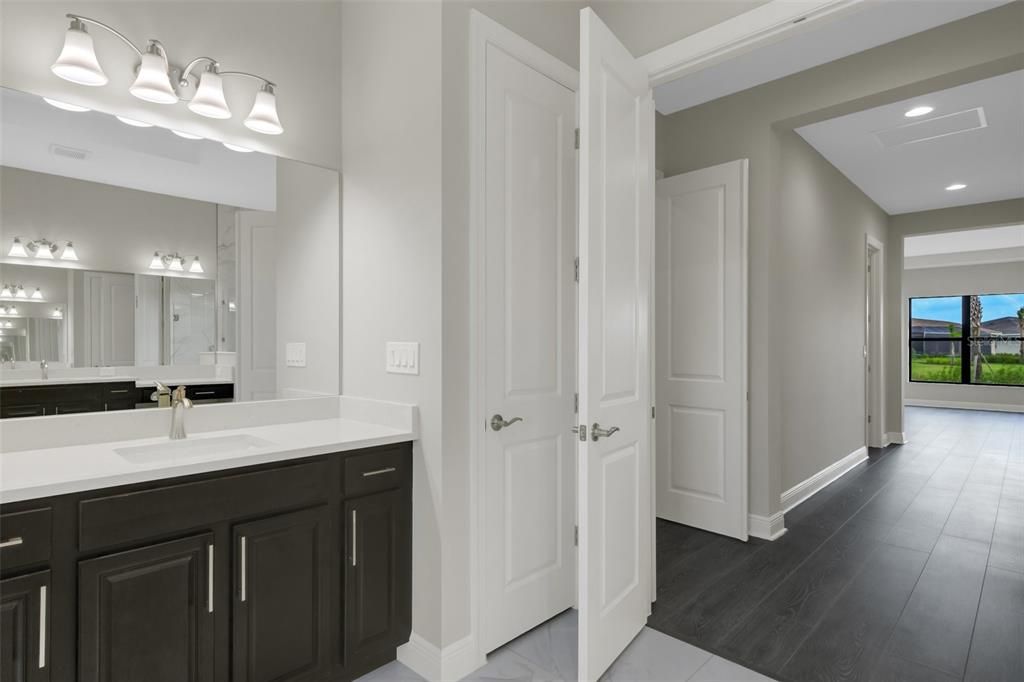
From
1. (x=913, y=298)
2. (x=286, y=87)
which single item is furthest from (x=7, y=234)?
(x=913, y=298)

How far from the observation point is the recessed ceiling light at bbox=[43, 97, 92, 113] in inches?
68.2

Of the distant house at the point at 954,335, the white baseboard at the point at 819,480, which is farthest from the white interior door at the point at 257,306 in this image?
the distant house at the point at 954,335

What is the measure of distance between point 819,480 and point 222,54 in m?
4.83

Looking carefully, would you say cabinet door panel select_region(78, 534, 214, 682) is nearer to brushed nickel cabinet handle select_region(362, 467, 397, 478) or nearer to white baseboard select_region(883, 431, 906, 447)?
brushed nickel cabinet handle select_region(362, 467, 397, 478)

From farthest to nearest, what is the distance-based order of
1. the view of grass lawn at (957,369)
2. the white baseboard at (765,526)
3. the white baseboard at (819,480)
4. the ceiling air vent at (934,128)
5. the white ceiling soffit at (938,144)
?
the view of grass lawn at (957,369)
the white baseboard at (819,480)
the ceiling air vent at (934,128)
the white ceiling soffit at (938,144)
the white baseboard at (765,526)

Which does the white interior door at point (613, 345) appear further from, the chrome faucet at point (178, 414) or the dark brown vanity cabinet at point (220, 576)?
the chrome faucet at point (178, 414)

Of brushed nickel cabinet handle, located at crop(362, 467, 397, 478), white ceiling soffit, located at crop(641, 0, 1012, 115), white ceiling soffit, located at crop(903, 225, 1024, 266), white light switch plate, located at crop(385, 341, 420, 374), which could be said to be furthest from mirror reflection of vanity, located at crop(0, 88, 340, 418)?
white ceiling soffit, located at crop(903, 225, 1024, 266)

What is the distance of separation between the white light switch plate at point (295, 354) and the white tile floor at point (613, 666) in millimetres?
1268

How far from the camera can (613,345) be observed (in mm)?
1982

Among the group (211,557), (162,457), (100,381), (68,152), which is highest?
(68,152)

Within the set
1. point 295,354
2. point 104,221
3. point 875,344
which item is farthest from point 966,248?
point 104,221

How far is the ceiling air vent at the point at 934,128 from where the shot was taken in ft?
12.3

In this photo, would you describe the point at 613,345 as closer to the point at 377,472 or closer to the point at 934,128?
the point at 377,472

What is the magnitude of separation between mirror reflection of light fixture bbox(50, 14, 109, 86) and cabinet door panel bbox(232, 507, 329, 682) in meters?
1.49
